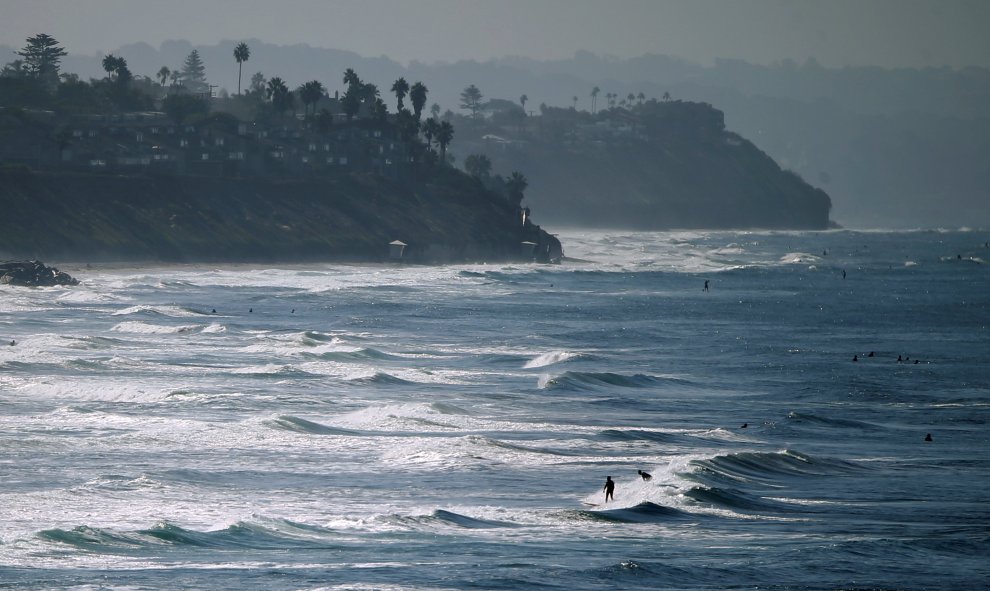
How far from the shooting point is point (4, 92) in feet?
595

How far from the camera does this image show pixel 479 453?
1636 inches

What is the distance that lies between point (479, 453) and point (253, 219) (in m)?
117

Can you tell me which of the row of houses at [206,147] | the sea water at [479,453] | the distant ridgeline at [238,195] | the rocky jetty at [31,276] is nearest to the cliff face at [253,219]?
the distant ridgeline at [238,195]

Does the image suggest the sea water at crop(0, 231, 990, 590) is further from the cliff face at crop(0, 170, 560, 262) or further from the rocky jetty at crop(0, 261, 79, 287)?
the cliff face at crop(0, 170, 560, 262)

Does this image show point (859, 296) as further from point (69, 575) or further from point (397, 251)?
point (69, 575)

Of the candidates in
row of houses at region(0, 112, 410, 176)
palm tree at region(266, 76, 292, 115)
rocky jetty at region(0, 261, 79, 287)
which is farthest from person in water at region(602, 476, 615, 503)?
palm tree at region(266, 76, 292, 115)

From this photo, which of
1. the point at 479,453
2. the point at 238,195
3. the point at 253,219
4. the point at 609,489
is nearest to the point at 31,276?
the point at 253,219

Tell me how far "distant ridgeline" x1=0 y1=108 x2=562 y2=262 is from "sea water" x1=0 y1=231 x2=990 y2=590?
52.1 metres

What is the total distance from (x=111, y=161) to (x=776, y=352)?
10686cm

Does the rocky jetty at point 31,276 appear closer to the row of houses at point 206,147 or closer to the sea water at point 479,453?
the sea water at point 479,453

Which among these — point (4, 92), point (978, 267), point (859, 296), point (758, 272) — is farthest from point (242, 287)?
point (978, 267)

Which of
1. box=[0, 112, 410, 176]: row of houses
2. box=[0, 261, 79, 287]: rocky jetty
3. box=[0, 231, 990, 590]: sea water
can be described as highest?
box=[0, 112, 410, 176]: row of houses

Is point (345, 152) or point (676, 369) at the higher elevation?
point (345, 152)

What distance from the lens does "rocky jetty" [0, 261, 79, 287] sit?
335ft
